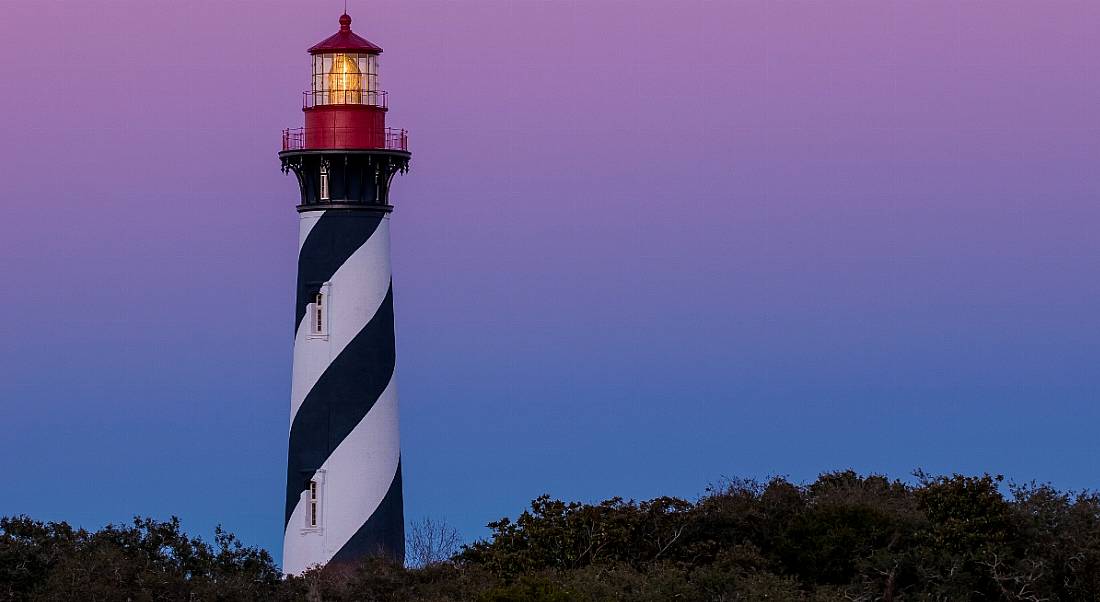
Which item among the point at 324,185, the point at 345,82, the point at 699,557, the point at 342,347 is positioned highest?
the point at 345,82

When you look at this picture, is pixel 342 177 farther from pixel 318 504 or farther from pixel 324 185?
pixel 318 504

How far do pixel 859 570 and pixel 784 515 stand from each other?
2719 millimetres

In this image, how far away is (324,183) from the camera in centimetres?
3806

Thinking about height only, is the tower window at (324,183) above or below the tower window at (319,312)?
above

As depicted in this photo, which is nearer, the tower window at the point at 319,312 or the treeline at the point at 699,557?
the treeline at the point at 699,557

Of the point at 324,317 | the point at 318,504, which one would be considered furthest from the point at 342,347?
the point at 318,504

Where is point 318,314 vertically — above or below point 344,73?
below

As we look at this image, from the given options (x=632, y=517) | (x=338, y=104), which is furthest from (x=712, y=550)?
(x=338, y=104)

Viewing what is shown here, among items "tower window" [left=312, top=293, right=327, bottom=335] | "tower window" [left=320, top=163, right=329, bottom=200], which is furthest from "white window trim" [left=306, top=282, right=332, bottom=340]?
"tower window" [left=320, top=163, right=329, bottom=200]

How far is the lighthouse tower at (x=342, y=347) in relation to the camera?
3747 centimetres

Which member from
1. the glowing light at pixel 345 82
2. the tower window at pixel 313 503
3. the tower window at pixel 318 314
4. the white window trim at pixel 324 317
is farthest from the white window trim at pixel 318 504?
the glowing light at pixel 345 82

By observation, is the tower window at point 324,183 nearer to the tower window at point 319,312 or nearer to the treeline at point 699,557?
the tower window at point 319,312

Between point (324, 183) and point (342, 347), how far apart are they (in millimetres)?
3292

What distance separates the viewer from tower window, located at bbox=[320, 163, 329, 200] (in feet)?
125
